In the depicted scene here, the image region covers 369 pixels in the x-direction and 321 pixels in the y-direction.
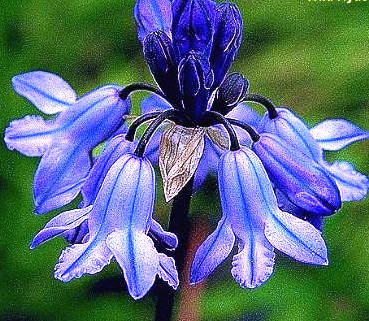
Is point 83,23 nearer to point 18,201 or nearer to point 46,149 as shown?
point 18,201

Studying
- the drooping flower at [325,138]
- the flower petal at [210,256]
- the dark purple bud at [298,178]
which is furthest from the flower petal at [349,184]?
the flower petal at [210,256]

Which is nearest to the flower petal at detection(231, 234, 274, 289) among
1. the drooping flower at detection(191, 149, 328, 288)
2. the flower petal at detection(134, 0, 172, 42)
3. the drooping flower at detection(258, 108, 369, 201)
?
the drooping flower at detection(191, 149, 328, 288)

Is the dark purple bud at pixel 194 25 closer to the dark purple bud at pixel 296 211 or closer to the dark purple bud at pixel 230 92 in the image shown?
the dark purple bud at pixel 230 92

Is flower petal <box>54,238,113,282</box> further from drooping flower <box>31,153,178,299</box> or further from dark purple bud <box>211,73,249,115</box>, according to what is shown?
dark purple bud <box>211,73,249,115</box>

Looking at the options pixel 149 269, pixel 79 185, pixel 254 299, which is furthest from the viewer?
pixel 254 299

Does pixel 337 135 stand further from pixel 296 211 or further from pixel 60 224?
pixel 60 224

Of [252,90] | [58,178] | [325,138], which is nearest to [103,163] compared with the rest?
[58,178]

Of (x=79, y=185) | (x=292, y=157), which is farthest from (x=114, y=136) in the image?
(x=292, y=157)
